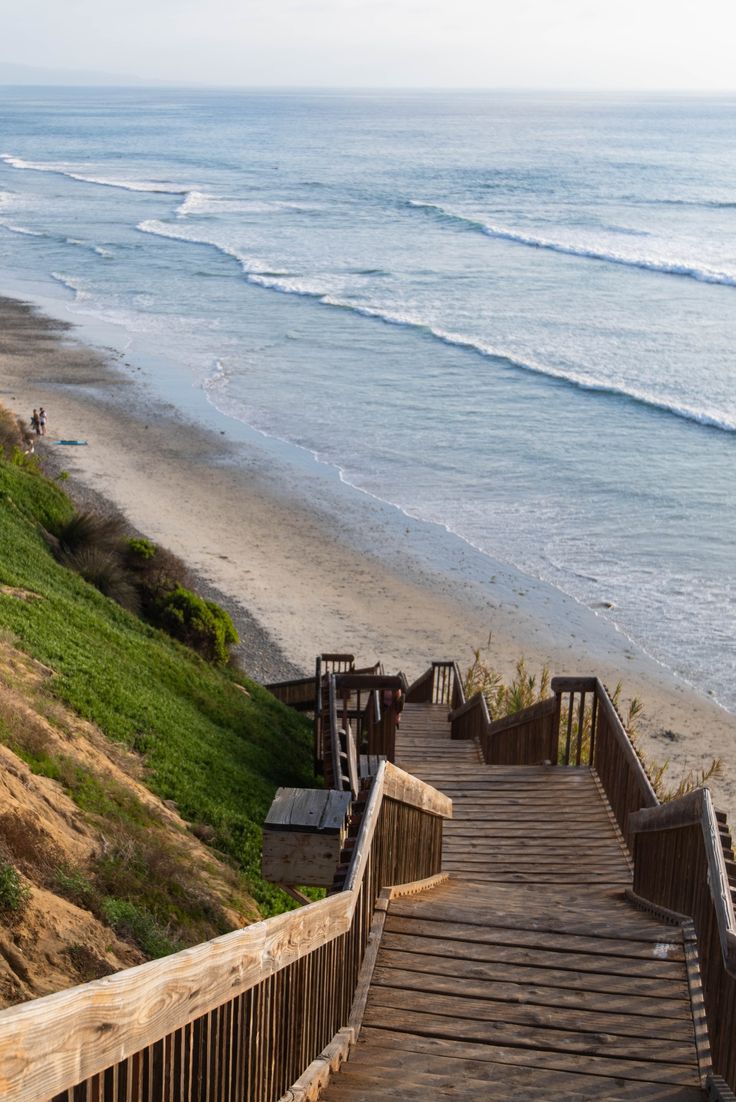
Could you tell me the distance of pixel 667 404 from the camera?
36719mm

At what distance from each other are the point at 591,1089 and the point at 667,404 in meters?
34.1

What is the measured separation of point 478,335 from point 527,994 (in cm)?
4239

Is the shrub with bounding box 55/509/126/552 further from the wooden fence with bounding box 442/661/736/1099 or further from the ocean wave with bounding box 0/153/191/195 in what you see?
the ocean wave with bounding box 0/153/191/195

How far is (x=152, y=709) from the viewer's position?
11.3 m

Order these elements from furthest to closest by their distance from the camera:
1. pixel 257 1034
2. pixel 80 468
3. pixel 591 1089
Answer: pixel 80 468, pixel 591 1089, pixel 257 1034

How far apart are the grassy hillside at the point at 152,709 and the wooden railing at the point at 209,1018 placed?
9.48 feet

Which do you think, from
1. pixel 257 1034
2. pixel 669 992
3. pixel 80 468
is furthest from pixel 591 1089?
pixel 80 468

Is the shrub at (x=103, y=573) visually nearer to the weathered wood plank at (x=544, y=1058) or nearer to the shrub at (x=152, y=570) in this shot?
the shrub at (x=152, y=570)

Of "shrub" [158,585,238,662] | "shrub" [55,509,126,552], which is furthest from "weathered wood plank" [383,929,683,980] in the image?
"shrub" [55,509,126,552]

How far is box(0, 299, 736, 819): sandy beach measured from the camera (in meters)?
19.7

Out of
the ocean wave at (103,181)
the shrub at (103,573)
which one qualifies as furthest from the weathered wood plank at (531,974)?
the ocean wave at (103,181)

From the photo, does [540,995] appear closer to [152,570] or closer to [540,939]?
[540,939]

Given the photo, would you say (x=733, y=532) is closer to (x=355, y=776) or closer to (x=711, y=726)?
(x=711, y=726)

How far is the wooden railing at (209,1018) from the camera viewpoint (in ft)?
8.01
